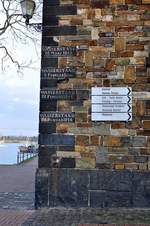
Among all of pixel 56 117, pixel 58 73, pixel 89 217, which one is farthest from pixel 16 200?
pixel 58 73

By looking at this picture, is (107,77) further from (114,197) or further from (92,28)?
(114,197)

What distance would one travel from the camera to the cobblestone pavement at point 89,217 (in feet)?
31.2

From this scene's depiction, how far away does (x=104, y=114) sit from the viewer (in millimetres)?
11664

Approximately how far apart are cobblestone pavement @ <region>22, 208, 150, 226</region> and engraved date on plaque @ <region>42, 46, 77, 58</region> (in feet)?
12.0

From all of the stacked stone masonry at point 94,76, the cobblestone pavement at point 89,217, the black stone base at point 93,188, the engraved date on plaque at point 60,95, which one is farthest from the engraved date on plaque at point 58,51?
the cobblestone pavement at point 89,217

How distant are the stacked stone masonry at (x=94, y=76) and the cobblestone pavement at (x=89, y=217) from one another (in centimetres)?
108

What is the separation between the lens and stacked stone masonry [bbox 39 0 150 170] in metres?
11.6

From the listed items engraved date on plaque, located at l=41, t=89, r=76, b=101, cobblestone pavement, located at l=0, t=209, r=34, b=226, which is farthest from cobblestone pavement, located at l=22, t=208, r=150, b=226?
engraved date on plaque, located at l=41, t=89, r=76, b=101

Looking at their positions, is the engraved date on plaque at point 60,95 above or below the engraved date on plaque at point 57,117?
above

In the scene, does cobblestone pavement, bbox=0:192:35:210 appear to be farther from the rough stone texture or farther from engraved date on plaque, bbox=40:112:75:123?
engraved date on plaque, bbox=40:112:75:123

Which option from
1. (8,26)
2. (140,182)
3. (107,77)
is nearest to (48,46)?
(107,77)

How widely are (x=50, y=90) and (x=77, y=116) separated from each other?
0.91 metres

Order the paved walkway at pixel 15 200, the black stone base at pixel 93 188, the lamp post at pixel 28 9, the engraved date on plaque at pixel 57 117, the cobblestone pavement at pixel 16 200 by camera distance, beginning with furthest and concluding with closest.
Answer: the lamp post at pixel 28 9, the cobblestone pavement at pixel 16 200, the engraved date on plaque at pixel 57 117, the black stone base at pixel 93 188, the paved walkway at pixel 15 200

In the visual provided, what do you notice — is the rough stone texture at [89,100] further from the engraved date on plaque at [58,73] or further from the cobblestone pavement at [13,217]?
the cobblestone pavement at [13,217]
